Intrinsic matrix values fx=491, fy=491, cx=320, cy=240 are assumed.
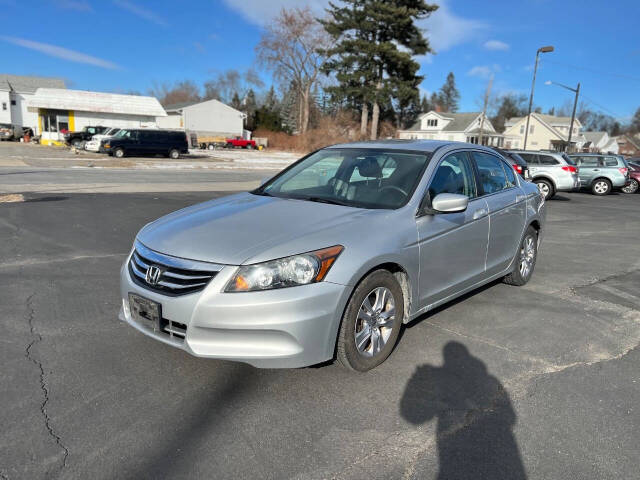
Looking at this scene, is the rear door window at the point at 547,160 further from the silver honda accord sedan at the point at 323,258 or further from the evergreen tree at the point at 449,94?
the evergreen tree at the point at 449,94

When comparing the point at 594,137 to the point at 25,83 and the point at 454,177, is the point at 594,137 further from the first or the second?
the point at 454,177

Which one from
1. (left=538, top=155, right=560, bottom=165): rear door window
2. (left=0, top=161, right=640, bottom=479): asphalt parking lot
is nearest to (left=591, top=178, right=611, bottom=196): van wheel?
(left=538, top=155, right=560, bottom=165): rear door window

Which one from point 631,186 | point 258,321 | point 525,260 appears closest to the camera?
point 258,321

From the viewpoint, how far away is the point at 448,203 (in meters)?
3.81

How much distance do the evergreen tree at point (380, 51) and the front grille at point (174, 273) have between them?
41.2 m

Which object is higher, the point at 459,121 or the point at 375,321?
the point at 459,121

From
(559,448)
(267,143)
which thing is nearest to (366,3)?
(267,143)

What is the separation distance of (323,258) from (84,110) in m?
46.8

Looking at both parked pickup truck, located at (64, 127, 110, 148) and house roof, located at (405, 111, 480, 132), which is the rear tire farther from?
house roof, located at (405, 111, 480, 132)

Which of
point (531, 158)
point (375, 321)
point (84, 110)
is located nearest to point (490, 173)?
point (375, 321)

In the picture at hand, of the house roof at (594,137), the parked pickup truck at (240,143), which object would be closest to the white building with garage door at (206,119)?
the parked pickup truck at (240,143)

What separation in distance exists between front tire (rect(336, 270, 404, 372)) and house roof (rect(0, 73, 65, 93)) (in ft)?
219

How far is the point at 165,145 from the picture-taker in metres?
31.7

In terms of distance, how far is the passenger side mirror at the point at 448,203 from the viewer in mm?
3809
